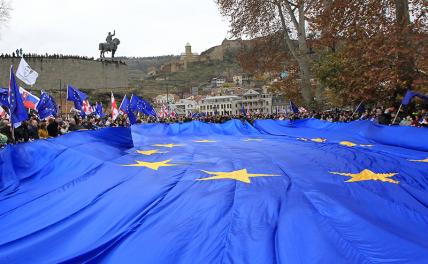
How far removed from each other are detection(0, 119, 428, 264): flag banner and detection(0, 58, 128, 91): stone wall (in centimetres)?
5319

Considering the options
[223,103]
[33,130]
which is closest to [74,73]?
[223,103]

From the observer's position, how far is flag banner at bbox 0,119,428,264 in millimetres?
3842

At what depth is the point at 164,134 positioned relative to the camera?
17672 millimetres

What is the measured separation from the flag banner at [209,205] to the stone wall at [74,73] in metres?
53.2

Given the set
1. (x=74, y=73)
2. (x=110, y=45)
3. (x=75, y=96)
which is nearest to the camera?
(x=75, y=96)

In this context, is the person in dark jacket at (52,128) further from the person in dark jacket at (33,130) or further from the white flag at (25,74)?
the white flag at (25,74)

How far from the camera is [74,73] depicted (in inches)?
2452

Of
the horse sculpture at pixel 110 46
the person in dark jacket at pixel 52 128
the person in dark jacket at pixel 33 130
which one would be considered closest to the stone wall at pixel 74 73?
the horse sculpture at pixel 110 46

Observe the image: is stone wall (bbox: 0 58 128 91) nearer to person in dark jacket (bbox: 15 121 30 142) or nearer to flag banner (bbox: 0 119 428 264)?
person in dark jacket (bbox: 15 121 30 142)

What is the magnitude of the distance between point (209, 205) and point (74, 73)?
61.0 meters

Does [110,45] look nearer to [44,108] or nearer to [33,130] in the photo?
[44,108]

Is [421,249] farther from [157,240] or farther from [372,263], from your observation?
[157,240]

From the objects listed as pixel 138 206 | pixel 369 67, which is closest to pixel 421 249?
pixel 138 206

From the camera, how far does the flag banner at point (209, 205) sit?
12.6ft
